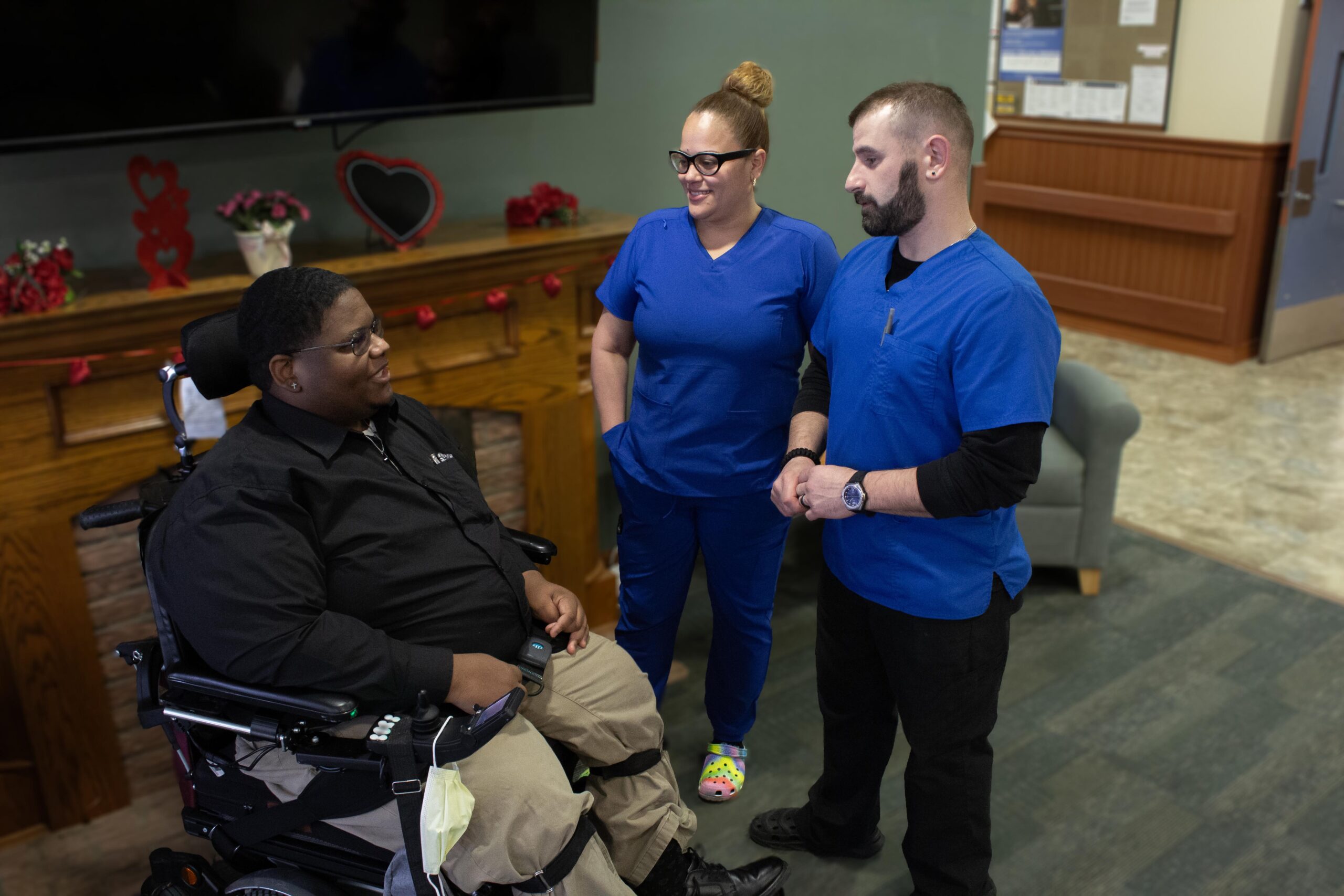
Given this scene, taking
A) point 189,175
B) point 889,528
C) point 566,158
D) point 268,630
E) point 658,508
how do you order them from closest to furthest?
1. point 268,630
2. point 889,528
3. point 658,508
4. point 189,175
5. point 566,158

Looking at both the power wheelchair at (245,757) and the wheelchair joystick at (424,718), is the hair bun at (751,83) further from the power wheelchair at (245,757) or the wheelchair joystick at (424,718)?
the wheelchair joystick at (424,718)

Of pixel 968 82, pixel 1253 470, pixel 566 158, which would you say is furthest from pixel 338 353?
pixel 1253 470

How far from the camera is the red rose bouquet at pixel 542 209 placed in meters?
2.75

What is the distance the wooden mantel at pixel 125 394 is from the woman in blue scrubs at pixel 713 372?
0.48 metres

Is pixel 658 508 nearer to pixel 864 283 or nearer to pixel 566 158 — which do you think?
pixel 864 283

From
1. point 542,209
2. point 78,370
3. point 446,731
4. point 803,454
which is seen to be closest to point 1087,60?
point 542,209

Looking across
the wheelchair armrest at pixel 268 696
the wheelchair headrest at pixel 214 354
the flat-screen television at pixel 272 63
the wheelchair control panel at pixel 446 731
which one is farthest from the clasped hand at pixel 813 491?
the flat-screen television at pixel 272 63

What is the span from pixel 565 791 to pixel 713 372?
825mm

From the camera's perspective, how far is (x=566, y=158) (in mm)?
3012

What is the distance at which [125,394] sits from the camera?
2240 millimetres

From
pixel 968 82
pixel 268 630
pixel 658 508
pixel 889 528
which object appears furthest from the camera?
pixel 968 82

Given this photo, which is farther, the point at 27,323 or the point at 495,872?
the point at 27,323

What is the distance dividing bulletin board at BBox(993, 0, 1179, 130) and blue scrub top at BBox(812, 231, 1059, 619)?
4.45 metres

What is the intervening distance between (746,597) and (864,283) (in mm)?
782
